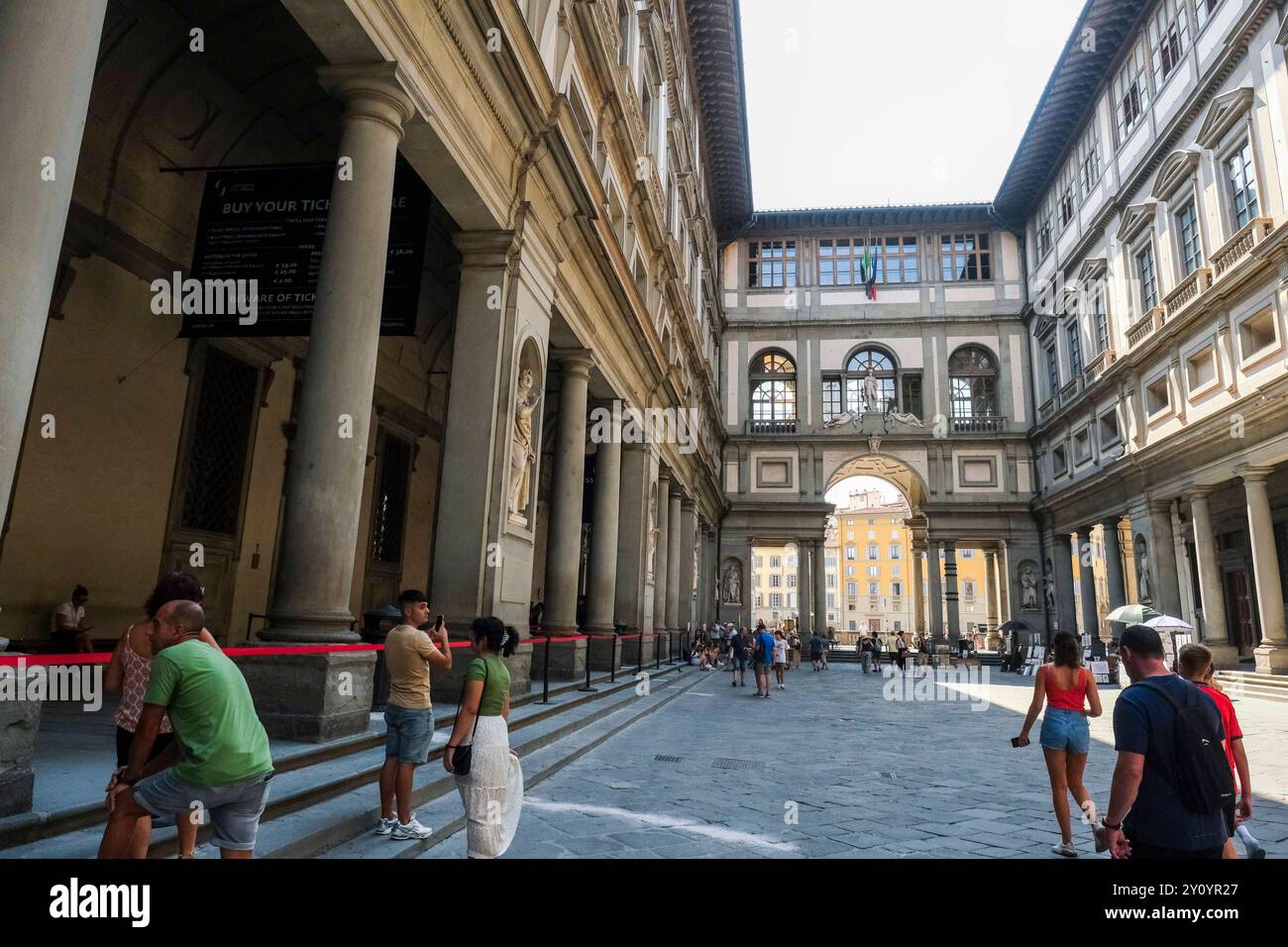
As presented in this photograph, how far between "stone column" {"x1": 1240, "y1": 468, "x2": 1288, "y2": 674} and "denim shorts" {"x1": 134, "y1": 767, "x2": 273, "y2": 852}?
22.1 metres

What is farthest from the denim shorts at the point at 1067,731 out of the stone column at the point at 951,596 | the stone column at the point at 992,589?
the stone column at the point at 992,589

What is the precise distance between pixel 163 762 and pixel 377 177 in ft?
16.5

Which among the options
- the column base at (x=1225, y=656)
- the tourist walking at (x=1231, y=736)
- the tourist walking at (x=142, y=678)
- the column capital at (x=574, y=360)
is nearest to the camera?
the tourist walking at (x=142, y=678)

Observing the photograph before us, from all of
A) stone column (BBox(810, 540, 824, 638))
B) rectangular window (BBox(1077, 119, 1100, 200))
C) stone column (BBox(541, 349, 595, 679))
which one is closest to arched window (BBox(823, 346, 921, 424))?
stone column (BBox(810, 540, 824, 638))

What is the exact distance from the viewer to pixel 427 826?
4766 mm

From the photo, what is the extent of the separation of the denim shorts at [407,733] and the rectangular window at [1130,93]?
94.4ft

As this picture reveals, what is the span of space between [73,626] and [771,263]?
35.4 meters

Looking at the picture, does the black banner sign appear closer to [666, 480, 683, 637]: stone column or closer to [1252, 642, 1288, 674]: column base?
[666, 480, 683, 637]: stone column

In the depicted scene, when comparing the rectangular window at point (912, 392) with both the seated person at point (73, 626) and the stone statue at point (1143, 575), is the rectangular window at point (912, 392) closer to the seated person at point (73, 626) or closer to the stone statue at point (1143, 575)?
the stone statue at point (1143, 575)

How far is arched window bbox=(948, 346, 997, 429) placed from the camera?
119 feet

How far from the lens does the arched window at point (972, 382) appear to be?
3631 cm

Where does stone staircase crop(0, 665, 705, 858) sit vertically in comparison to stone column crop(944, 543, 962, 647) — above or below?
below
